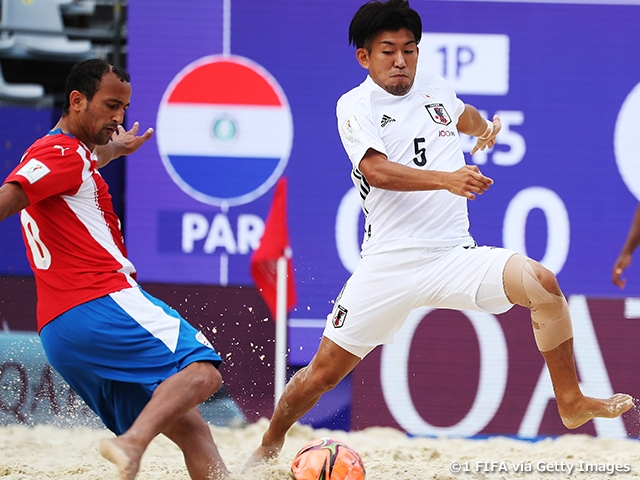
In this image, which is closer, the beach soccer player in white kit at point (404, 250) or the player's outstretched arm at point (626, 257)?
the beach soccer player in white kit at point (404, 250)

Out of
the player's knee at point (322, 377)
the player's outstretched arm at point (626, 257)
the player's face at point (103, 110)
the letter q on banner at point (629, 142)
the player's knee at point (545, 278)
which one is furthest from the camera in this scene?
the letter q on banner at point (629, 142)

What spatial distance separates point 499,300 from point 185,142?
15.3ft

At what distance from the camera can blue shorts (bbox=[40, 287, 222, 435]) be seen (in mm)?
3879

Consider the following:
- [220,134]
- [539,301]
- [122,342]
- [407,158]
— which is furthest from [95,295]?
[220,134]

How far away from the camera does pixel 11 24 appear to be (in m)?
9.23

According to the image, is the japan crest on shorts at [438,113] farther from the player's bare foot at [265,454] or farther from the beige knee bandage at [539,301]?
the player's bare foot at [265,454]

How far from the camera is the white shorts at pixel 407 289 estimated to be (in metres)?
4.47

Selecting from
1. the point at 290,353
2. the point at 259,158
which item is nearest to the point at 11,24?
the point at 259,158

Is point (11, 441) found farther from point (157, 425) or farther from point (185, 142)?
point (185, 142)

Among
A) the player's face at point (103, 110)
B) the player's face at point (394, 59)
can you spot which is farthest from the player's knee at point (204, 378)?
the player's face at point (394, 59)

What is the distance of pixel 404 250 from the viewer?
15.0ft

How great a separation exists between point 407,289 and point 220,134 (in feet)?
14.2

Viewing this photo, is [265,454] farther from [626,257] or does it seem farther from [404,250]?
[626,257]

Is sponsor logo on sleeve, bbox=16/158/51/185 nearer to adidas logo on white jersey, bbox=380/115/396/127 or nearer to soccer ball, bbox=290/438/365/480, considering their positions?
adidas logo on white jersey, bbox=380/115/396/127
